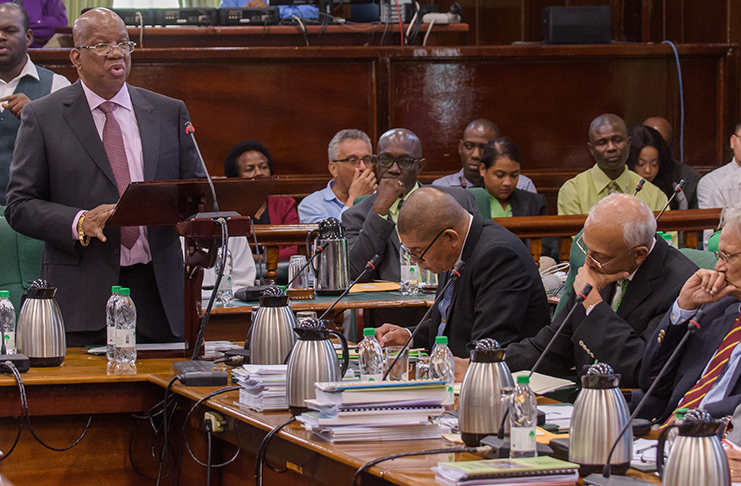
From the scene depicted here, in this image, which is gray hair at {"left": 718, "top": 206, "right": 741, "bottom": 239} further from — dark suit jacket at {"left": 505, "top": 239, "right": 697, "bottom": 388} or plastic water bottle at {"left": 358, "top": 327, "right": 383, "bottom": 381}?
plastic water bottle at {"left": 358, "top": 327, "right": 383, "bottom": 381}

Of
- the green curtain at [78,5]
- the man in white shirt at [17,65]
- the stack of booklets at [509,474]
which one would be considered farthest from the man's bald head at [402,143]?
the green curtain at [78,5]

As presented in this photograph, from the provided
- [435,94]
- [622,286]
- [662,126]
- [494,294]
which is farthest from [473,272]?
[662,126]

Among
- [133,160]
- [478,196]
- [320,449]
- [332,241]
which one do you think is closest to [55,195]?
[133,160]

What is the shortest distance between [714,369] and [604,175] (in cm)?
337

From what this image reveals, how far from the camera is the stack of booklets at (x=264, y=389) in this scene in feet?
6.77

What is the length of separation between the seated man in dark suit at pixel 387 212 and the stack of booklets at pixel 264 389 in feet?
5.84

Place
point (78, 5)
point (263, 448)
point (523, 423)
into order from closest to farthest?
point (523, 423)
point (263, 448)
point (78, 5)

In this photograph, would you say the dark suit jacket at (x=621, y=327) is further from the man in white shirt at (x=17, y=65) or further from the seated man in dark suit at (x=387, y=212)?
the man in white shirt at (x=17, y=65)

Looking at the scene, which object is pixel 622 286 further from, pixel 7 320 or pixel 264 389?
pixel 7 320

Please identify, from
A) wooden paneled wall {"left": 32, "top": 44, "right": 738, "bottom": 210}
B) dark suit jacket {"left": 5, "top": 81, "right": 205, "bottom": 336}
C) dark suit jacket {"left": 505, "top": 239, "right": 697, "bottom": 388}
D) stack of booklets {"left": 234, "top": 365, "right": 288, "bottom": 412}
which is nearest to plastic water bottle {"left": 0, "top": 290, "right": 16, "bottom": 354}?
dark suit jacket {"left": 5, "top": 81, "right": 205, "bottom": 336}

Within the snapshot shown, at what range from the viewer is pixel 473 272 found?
2791 mm

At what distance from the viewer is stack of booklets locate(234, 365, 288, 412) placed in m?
2.06

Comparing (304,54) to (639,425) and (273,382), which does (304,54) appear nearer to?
(273,382)

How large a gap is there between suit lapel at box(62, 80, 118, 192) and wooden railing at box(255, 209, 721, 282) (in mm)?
1334
